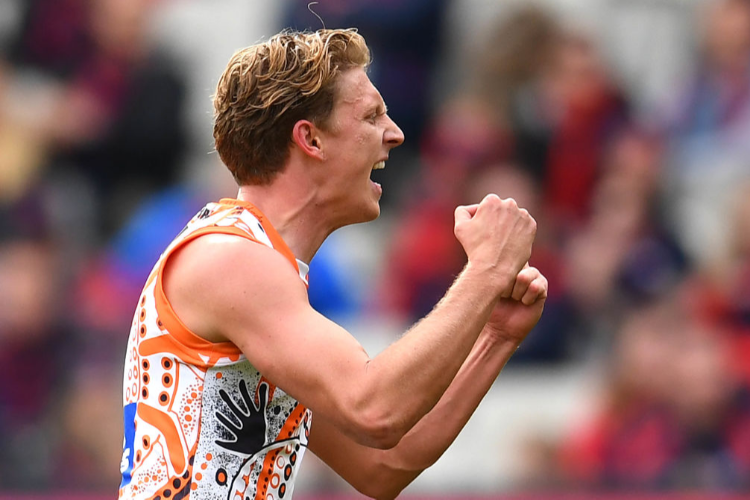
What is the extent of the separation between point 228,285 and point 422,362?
0.56 meters

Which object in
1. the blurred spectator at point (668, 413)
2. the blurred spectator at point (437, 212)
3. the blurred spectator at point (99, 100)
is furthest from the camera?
the blurred spectator at point (99, 100)

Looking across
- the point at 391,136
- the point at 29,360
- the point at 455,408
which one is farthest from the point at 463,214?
the point at 29,360

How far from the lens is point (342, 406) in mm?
3131

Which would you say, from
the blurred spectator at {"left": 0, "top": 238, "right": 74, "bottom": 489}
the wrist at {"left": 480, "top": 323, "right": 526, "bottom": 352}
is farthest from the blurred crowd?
the wrist at {"left": 480, "top": 323, "right": 526, "bottom": 352}

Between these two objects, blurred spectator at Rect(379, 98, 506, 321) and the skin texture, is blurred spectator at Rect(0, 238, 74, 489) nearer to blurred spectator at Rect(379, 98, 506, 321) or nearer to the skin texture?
blurred spectator at Rect(379, 98, 506, 321)

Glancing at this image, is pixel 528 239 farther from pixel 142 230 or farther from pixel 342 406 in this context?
pixel 142 230

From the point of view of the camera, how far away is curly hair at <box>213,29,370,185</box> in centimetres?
354

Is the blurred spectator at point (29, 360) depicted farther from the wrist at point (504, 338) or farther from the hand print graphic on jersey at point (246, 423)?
the hand print graphic on jersey at point (246, 423)

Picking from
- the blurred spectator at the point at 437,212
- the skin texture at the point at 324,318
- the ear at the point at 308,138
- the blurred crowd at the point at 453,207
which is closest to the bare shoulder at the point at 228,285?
the skin texture at the point at 324,318

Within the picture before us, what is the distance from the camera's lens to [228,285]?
322cm

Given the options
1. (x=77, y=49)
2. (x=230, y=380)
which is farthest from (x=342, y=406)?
(x=77, y=49)

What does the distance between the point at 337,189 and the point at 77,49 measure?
6038mm

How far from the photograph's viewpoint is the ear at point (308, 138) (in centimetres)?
358

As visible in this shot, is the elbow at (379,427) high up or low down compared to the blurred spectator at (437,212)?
up
